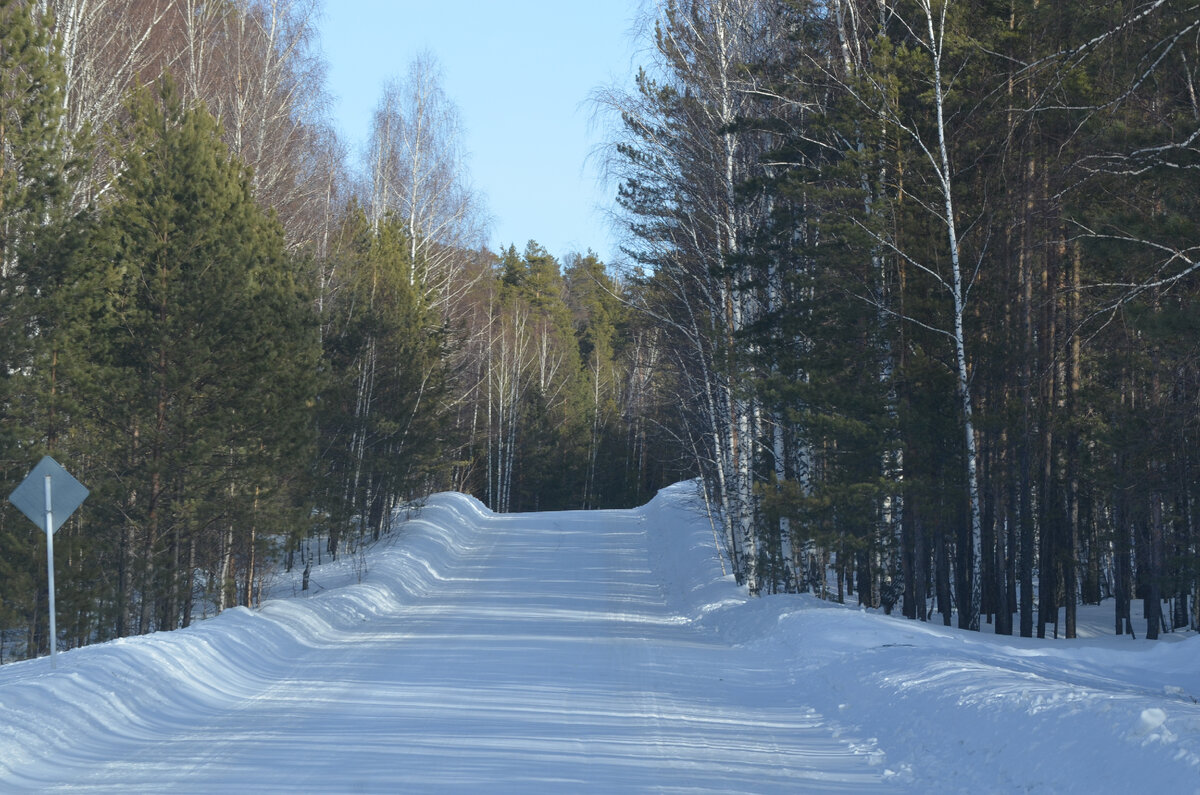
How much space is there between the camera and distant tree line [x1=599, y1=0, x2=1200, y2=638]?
15852 mm

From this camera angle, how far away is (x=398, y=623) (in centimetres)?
1839

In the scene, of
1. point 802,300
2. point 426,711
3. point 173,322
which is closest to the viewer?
point 426,711

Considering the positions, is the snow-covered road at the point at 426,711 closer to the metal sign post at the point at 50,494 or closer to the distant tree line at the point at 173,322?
the metal sign post at the point at 50,494

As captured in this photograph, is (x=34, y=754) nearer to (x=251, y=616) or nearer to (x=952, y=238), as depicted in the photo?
(x=251, y=616)

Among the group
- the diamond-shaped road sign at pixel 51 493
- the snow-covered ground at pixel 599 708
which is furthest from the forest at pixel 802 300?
the diamond-shaped road sign at pixel 51 493

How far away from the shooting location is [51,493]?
10.9 metres

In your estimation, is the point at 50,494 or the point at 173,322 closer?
the point at 50,494

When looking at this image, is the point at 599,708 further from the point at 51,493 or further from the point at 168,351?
the point at 168,351

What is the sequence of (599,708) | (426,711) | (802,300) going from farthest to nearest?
(802,300), (599,708), (426,711)

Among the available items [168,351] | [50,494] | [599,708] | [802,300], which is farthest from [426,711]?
[802,300]

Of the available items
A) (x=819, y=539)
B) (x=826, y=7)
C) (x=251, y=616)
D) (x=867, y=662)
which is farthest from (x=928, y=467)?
(x=251, y=616)

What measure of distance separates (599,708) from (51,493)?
616cm

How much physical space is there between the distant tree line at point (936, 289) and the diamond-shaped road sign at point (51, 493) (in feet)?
33.2

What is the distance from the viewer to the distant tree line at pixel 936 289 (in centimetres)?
1585
